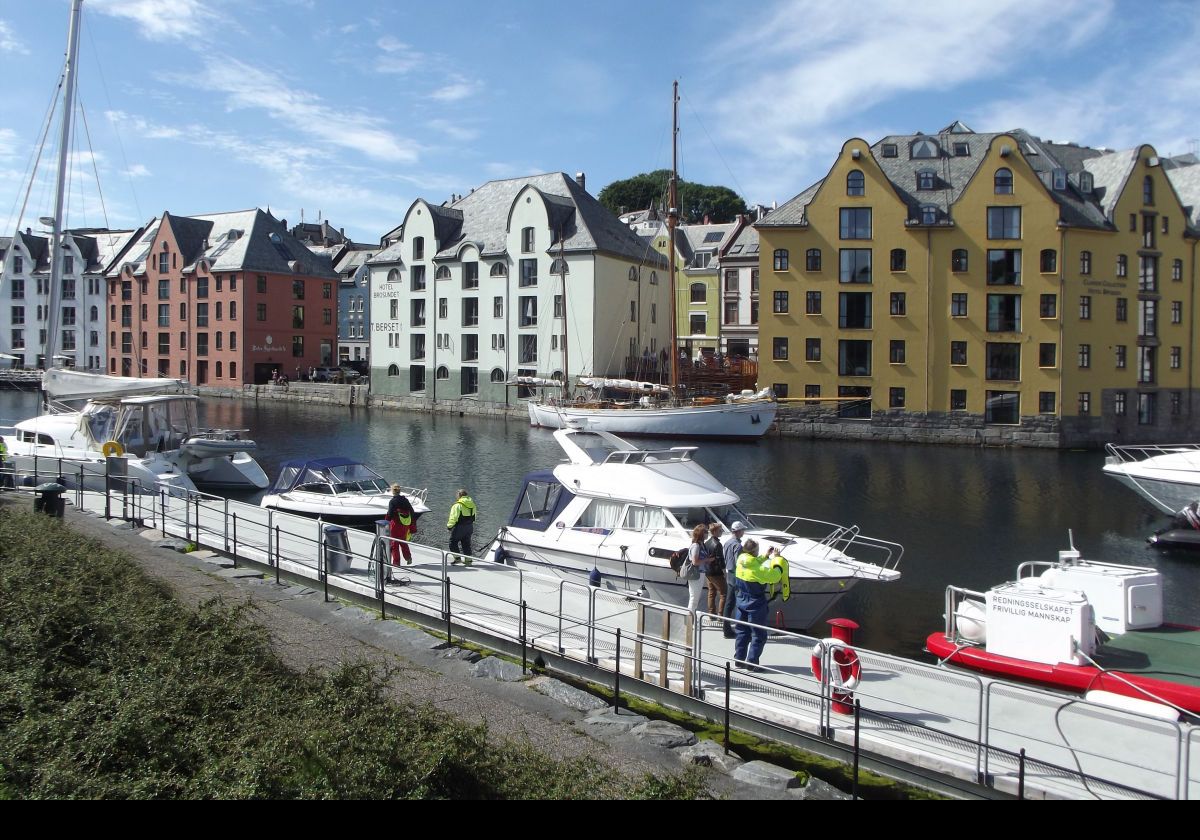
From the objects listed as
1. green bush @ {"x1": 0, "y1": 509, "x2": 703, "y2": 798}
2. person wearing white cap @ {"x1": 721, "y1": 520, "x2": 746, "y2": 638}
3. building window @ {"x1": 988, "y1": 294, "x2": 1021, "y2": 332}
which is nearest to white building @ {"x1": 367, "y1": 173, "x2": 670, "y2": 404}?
building window @ {"x1": 988, "y1": 294, "x2": 1021, "y2": 332}

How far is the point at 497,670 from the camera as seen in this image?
448 inches

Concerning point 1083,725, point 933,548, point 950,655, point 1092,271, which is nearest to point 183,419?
point 933,548

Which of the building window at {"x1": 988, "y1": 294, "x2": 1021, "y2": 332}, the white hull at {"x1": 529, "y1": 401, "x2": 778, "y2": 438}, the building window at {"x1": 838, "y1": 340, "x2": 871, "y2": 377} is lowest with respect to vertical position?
the white hull at {"x1": 529, "y1": 401, "x2": 778, "y2": 438}

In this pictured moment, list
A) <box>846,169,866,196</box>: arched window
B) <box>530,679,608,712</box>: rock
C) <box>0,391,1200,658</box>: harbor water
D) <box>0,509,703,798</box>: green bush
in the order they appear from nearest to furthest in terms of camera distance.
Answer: <box>0,509,703,798</box>: green bush < <box>530,679,608,712</box>: rock < <box>0,391,1200,658</box>: harbor water < <box>846,169,866,196</box>: arched window

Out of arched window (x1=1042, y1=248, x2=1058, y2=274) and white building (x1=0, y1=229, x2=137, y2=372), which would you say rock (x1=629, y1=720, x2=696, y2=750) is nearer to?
arched window (x1=1042, y1=248, x2=1058, y2=274)

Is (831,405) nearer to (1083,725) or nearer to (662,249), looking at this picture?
(662,249)

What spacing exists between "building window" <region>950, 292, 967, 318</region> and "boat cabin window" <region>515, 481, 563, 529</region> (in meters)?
42.7

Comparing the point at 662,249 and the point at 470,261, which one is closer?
the point at 470,261

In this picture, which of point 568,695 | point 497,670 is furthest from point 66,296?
point 568,695

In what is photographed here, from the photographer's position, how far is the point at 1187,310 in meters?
58.6

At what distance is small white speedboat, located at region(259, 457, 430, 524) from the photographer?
90.9ft

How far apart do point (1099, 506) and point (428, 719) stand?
112ft

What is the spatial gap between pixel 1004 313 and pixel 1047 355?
11.5 ft
